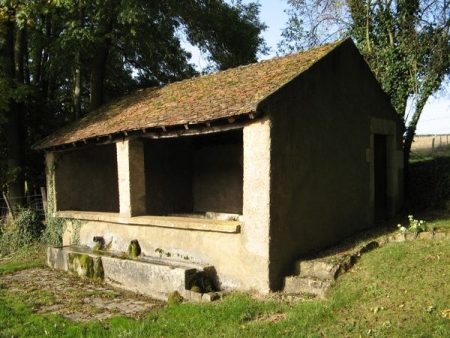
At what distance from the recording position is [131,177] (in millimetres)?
8930

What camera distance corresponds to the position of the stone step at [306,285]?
6215 mm

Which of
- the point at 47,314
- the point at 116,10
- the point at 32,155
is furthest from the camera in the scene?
the point at 32,155

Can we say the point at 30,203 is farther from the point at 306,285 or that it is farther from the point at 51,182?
the point at 306,285

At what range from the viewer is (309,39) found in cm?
1447

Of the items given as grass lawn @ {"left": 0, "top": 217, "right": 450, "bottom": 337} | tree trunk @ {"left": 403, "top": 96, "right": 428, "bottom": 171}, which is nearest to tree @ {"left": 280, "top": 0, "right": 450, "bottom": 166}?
tree trunk @ {"left": 403, "top": 96, "right": 428, "bottom": 171}

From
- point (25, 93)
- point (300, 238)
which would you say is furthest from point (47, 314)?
point (25, 93)

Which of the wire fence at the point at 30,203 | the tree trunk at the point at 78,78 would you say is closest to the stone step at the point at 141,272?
the wire fence at the point at 30,203

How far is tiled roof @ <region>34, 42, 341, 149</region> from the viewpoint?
721 centimetres

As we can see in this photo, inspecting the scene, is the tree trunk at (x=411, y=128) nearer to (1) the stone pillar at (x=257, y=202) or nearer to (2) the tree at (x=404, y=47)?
(2) the tree at (x=404, y=47)

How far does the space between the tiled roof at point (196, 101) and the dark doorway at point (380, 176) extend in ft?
10.3

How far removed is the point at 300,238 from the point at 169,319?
2554 millimetres

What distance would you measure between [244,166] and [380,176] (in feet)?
16.3

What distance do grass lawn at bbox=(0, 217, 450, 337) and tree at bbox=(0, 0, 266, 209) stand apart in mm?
7716

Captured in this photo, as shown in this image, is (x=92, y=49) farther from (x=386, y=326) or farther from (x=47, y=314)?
(x=386, y=326)
